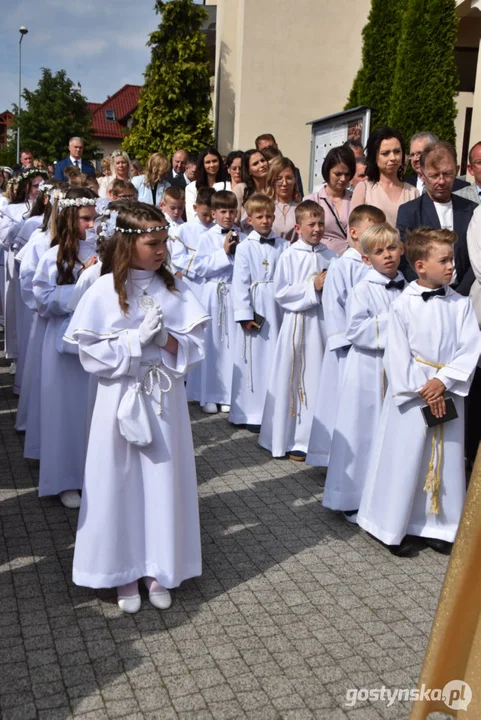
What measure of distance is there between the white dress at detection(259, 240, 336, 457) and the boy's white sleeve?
1.32 metres

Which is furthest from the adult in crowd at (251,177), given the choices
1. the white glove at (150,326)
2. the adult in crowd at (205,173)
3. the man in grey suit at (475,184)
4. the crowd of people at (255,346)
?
the white glove at (150,326)

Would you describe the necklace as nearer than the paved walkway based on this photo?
No

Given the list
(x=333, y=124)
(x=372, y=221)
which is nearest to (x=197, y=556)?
(x=372, y=221)

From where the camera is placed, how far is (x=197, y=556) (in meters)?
4.55

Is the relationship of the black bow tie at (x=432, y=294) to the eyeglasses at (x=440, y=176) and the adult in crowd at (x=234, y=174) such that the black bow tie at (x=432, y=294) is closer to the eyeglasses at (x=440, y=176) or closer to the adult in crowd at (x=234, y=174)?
the eyeglasses at (x=440, y=176)

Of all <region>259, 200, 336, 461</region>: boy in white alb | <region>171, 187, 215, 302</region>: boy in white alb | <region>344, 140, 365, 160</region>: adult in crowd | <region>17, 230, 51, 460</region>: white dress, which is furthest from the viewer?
<region>344, 140, 365, 160</region>: adult in crowd

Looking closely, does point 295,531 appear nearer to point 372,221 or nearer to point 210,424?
point 372,221

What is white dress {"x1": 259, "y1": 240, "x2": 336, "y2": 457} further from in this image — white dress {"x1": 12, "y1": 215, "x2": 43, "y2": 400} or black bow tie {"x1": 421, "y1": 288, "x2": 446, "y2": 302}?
white dress {"x1": 12, "y1": 215, "x2": 43, "y2": 400}

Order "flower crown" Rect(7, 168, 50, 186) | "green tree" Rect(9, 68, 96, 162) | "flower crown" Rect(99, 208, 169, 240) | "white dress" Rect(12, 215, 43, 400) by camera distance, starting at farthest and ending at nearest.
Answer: "green tree" Rect(9, 68, 96, 162)
"flower crown" Rect(7, 168, 50, 186)
"white dress" Rect(12, 215, 43, 400)
"flower crown" Rect(99, 208, 169, 240)

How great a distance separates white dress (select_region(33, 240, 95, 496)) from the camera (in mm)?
5844

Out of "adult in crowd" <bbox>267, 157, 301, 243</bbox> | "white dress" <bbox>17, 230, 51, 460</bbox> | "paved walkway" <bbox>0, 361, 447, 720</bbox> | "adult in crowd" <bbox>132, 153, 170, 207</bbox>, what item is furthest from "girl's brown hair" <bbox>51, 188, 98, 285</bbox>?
"adult in crowd" <bbox>132, 153, 170, 207</bbox>

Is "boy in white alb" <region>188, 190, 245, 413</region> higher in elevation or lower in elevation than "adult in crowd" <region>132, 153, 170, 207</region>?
lower

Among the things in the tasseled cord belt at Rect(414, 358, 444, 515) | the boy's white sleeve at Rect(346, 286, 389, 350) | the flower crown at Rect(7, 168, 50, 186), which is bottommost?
the tasseled cord belt at Rect(414, 358, 444, 515)

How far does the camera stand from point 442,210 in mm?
6562
